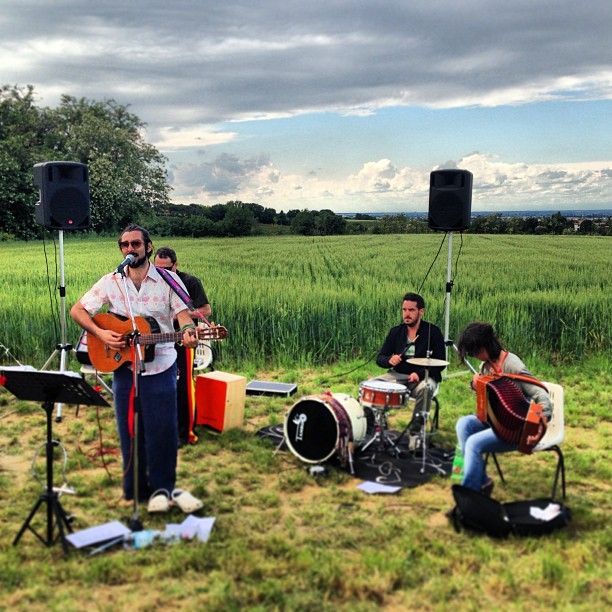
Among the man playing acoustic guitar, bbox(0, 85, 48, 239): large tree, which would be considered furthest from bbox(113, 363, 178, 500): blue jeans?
bbox(0, 85, 48, 239): large tree

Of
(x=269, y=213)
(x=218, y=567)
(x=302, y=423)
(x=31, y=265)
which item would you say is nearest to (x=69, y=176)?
(x=302, y=423)

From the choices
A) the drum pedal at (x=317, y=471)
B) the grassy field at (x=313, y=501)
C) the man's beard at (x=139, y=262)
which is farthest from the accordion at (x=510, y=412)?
the man's beard at (x=139, y=262)

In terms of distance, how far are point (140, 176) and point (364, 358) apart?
119ft

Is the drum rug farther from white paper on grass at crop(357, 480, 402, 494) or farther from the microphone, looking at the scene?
the microphone

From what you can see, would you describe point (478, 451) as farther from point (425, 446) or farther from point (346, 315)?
point (346, 315)

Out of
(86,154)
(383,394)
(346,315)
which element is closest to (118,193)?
(86,154)

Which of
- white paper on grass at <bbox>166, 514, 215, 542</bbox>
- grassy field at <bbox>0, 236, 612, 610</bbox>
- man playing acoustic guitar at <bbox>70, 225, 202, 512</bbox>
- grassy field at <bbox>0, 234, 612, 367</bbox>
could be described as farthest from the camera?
grassy field at <bbox>0, 234, 612, 367</bbox>

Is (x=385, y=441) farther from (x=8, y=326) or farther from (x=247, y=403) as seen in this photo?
(x=8, y=326)

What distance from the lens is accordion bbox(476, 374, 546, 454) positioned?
4.04 metres

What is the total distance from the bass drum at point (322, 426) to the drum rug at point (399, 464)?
193 millimetres

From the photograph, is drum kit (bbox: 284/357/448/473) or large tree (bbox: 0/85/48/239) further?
large tree (bbox: 0/85/48/239)

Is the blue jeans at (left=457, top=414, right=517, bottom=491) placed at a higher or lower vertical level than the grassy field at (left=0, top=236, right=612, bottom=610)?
higher

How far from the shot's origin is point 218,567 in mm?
3617

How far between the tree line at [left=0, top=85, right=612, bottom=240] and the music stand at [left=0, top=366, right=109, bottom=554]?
3061cm
